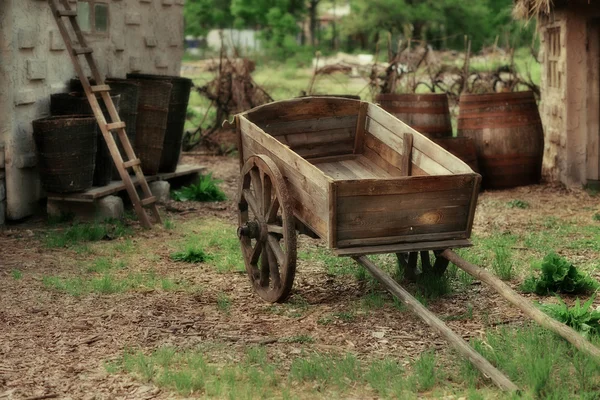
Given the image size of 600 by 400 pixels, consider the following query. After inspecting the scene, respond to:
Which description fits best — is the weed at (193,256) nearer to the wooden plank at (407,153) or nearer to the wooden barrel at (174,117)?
the wooden plank at (407,153)

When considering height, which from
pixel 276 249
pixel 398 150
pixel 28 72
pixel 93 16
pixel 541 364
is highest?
pixel 93 16

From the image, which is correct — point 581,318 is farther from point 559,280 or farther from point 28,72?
point 28,72

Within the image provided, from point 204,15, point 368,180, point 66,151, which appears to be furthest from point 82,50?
point 204,15

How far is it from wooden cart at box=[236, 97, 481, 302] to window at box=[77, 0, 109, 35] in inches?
147

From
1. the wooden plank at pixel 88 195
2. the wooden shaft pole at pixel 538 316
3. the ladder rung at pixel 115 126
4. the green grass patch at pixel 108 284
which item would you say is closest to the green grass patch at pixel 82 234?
the wooden plank at pixel 88 195

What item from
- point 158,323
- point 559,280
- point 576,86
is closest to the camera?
point 158,323

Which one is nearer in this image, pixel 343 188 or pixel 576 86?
pixel 343 188

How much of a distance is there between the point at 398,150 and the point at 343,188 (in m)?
1.16

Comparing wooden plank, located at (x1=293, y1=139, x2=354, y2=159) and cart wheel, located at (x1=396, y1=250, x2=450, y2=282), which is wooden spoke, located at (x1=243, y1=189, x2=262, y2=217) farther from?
cart wheel, located at (x1=396, y1=250, x2=450, y2=282)

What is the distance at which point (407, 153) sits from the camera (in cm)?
658

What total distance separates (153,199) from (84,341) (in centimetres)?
372

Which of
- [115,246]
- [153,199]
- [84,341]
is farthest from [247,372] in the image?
[153,199]

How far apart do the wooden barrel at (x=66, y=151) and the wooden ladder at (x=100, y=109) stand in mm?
150

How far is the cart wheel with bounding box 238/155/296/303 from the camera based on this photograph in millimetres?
6113
